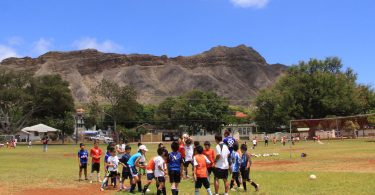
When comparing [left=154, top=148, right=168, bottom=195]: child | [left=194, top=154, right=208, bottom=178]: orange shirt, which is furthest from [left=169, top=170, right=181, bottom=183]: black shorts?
[left=194, top=154, right=208, bottom=178]: orange shirt

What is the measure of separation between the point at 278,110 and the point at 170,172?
7763 centimetres

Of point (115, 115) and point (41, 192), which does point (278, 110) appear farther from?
point (41, 192)

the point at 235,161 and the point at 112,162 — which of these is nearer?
the point at 235,161

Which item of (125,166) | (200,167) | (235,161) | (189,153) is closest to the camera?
(200,167)

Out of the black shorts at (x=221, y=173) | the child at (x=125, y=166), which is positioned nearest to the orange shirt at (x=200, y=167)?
the black shorts at (x=221, y=173)

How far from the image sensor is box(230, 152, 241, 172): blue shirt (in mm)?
14281

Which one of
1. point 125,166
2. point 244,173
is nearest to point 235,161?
point 244,173

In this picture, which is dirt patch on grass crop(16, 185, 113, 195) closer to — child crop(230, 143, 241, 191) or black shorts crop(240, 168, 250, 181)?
child crop(230, 143, 241, 191)

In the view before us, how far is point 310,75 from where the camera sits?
84.5 metres

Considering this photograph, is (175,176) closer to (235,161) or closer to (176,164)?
(176,164)

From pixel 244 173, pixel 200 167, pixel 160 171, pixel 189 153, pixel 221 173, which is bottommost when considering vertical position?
pixel 244 173

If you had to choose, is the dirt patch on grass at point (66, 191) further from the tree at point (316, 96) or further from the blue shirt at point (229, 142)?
the tree at point (316, 96)

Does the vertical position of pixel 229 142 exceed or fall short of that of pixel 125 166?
it exceeds it

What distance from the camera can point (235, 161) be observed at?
1438 cm
